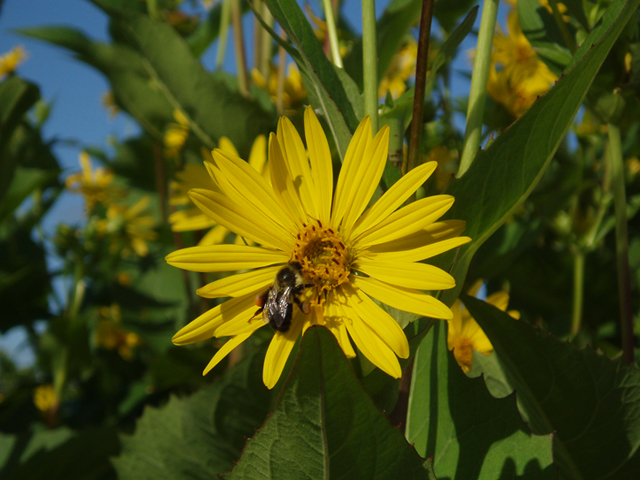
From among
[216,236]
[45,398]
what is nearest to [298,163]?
[216,236]

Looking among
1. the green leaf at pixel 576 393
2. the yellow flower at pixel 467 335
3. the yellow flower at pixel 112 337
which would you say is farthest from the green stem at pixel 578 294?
the yellow flower at pixel 112 337

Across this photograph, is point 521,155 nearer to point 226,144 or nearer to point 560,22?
point 560,22

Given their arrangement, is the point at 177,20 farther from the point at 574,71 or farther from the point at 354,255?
the point at 574,71

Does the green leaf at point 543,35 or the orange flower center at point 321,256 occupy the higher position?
the green leaf at point 543,35

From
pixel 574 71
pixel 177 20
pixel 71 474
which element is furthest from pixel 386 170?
pixel 177 20

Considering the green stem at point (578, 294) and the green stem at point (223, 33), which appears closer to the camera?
the green stem at point (578, 294)

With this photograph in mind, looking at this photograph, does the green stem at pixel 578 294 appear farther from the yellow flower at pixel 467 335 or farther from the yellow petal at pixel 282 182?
the yellow petal at pixel 282 182

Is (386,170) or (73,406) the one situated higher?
(73,406)

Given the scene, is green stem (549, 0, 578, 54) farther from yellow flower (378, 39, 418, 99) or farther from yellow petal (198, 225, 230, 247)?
yellow petal (198, 225, 230, 247)
